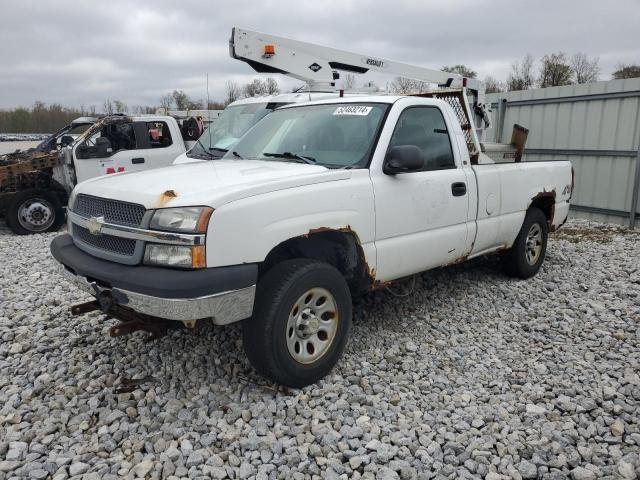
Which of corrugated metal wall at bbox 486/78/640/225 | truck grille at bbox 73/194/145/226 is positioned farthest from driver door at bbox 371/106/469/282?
corrugated metal wall at bbox 486/78/640/225

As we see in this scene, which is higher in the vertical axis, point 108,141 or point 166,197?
point 108,141

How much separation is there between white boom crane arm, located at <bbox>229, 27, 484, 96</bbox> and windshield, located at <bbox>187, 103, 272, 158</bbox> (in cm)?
71

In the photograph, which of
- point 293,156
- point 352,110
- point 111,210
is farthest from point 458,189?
point 111,210

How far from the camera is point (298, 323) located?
338 cm

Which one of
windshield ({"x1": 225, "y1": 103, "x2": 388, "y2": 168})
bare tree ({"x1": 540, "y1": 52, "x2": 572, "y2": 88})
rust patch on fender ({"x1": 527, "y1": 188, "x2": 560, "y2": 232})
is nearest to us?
windshield ({"x1": 225, "y1": 103, "x2": 388, "y2": 168})

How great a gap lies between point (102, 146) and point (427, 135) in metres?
6.43

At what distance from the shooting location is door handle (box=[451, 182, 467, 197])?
4360mm

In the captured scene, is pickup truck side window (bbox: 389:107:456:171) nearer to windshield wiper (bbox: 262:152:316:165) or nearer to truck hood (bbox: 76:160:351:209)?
windshield wiper (bbox: 262:152:316:165)

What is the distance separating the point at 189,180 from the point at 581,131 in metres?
8.39

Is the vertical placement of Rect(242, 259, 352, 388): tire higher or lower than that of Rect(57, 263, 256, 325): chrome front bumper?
lower

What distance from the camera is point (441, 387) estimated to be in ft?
11.7

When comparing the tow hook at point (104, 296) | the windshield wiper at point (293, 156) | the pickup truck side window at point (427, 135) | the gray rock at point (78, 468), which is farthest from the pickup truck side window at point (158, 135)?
the gray rock at point (78, 468)

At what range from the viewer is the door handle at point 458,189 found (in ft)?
14.3

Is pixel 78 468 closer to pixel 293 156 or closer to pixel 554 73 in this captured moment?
pixel 293 156
